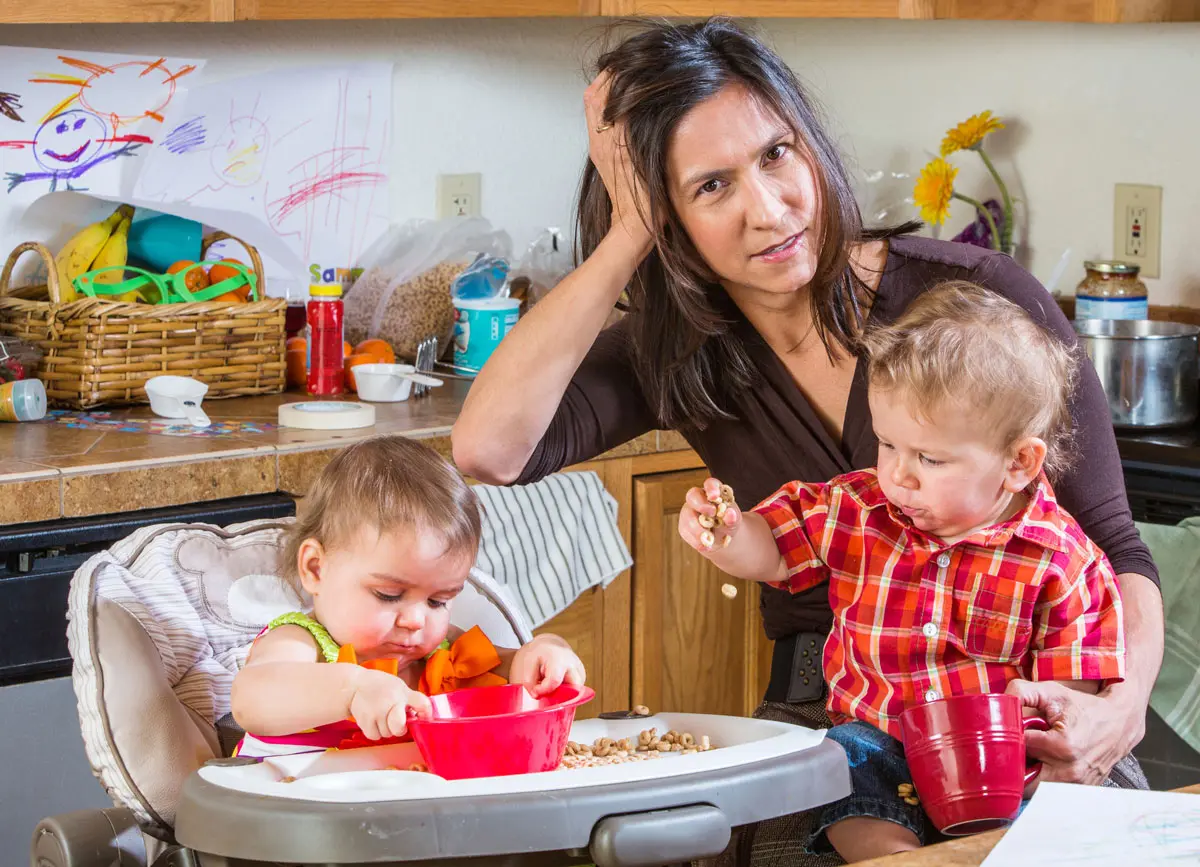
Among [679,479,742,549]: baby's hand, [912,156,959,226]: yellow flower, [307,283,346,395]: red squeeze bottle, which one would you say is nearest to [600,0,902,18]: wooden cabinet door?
[912,156,959,226]: yellow flower

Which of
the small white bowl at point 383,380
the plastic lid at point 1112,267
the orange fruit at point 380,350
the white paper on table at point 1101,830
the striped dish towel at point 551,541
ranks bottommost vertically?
the striped dish towel at point 551,541

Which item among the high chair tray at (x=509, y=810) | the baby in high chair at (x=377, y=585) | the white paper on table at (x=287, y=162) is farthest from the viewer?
the white paper on table at (x=287, y=162)

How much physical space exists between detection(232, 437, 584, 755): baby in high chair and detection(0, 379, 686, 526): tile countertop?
76 cm

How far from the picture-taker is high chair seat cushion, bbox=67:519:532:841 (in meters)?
1.39

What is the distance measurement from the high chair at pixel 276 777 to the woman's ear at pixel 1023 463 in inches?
13.6

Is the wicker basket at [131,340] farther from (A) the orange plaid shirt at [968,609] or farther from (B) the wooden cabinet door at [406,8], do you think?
(A) the orange plaid shirt at [968,609]

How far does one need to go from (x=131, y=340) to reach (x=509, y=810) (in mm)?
1698

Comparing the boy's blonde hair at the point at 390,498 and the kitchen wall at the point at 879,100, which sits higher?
the kitchen wall at the point at 879,100

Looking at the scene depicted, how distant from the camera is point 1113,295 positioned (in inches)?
109

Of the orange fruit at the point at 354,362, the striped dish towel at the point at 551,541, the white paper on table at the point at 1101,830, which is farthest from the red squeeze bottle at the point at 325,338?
the white paper on table at the point at 1101,830

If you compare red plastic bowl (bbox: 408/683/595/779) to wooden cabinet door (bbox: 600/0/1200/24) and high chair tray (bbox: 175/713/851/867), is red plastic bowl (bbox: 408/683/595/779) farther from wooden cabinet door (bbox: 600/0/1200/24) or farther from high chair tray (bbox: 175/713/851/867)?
wooden cabinet door (bbox: 600/0/1200/24)

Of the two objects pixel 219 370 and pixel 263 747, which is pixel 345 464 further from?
pixel 219 370

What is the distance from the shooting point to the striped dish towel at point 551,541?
8.09 ft

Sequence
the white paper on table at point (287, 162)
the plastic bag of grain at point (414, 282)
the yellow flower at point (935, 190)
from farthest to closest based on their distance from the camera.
→ the yellow flower at point (935, 190) → the plastic bag of grain at point (414, 282) → the white paper on table at point (287, 162)
